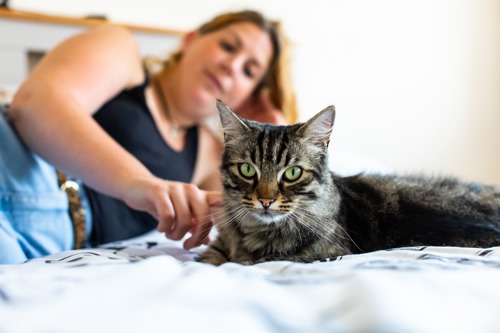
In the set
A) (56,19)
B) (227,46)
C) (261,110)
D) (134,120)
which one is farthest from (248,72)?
(56,19)

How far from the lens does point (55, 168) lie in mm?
1179

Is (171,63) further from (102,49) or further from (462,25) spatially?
(462,25)

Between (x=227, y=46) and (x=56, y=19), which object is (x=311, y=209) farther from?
(x=56, y=19)

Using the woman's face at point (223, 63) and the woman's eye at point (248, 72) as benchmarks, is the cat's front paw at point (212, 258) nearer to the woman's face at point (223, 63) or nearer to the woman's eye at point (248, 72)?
the woman's face at point (223, 63)

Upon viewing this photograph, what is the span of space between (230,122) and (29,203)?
536 mm

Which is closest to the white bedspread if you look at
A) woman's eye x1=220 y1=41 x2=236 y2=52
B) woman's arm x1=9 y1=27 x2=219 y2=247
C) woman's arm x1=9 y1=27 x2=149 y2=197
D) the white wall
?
woman's arm x1=9 y1=27 x2=219 y2=247

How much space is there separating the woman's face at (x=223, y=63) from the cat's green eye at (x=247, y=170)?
849 mm

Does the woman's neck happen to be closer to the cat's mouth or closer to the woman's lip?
the woman's lip

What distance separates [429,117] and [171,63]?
6.89ft

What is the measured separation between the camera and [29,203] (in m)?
1.08

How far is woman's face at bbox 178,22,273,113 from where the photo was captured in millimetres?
1722

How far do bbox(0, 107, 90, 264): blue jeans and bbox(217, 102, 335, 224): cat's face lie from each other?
1.56ft

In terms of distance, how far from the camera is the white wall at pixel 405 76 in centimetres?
293

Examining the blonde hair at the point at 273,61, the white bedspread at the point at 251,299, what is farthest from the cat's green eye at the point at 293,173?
the blonde hair at the point at 273,61
